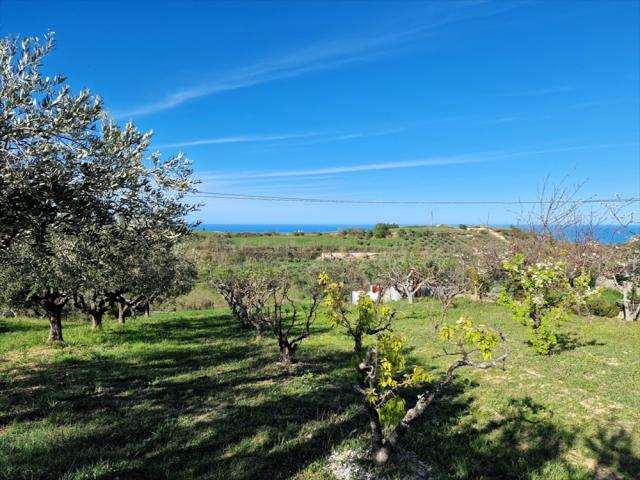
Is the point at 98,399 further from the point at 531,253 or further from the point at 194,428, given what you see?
the point at 531,253

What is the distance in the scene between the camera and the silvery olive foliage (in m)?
7.25

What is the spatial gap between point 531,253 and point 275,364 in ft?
77.2

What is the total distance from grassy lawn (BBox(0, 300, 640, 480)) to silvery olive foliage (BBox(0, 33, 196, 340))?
13.3 feet

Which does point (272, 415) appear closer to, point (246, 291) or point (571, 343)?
point (571, 343)

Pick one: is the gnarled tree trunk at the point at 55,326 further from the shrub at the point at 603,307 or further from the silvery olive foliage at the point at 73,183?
the shrub at the point at 603,307

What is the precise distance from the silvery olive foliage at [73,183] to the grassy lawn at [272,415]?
4.04m

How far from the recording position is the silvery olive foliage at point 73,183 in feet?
23.8

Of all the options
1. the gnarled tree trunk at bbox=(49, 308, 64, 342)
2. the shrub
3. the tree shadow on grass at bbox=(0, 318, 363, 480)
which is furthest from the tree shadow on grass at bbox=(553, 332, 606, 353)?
the gnarled tree trunk at bbox=(49, 308, 64, 342)

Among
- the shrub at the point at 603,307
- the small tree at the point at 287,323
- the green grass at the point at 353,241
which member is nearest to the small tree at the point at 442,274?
the shrub at the point at 603,307

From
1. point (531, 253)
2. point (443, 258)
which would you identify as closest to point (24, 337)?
point (531, 253)

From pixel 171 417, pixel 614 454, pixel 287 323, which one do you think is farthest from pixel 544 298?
pixel 287 323

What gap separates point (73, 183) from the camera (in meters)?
8.12

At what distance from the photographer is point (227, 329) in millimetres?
26219

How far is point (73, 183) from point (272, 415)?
7.24 metres
